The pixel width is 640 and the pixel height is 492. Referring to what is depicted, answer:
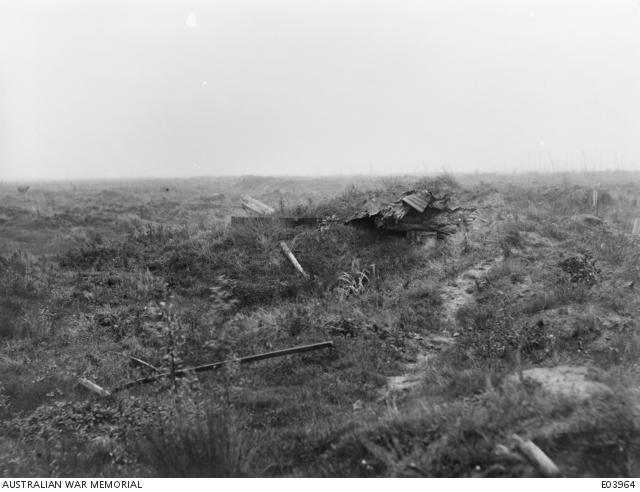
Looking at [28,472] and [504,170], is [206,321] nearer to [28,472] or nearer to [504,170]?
[28,472]

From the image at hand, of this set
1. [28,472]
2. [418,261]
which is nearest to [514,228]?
[418,261]

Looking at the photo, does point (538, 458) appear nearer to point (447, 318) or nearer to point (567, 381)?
point (567, 381)

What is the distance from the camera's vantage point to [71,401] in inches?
223

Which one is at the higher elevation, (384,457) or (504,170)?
(504,170)

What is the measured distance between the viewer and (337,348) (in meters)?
6.67

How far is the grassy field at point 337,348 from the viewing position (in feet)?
12.4

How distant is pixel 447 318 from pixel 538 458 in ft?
14.5

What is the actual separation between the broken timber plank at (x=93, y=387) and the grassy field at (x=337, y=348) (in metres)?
0.09

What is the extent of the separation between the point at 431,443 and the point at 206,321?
546 cm

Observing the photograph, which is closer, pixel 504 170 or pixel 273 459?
pixel 273 459

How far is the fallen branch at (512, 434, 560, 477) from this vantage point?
322 cm

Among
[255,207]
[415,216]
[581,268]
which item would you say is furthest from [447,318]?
[255,207]

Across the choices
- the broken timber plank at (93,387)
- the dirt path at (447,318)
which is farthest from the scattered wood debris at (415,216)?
the broken timber plank at (93,387)

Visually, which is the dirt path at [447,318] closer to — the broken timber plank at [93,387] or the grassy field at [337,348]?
the grassy field at [337,348]
